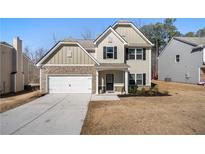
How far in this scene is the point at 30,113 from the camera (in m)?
12.1

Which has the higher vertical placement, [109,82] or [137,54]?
[137,54]

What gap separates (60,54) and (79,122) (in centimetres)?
1297

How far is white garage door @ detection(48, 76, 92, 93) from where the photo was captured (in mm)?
21594

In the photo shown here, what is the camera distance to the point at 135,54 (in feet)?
77.0

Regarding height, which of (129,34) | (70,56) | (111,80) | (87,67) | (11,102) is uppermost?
(129,34)

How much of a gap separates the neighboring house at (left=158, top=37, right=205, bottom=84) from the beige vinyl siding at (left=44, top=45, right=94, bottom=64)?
15.2 metres

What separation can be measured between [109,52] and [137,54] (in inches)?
127

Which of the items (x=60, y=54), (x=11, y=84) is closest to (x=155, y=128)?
(x=60, y=54)

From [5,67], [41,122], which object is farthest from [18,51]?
[41,122]

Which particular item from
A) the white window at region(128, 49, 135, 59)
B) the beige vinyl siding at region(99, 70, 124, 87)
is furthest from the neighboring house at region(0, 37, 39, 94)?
the white window at region(128, 49, 135, 59)

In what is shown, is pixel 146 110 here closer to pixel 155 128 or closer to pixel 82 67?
pixel 155 128

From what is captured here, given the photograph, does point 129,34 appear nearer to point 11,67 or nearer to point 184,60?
point 184,60

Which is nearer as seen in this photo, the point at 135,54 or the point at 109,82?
the point at 109,82
